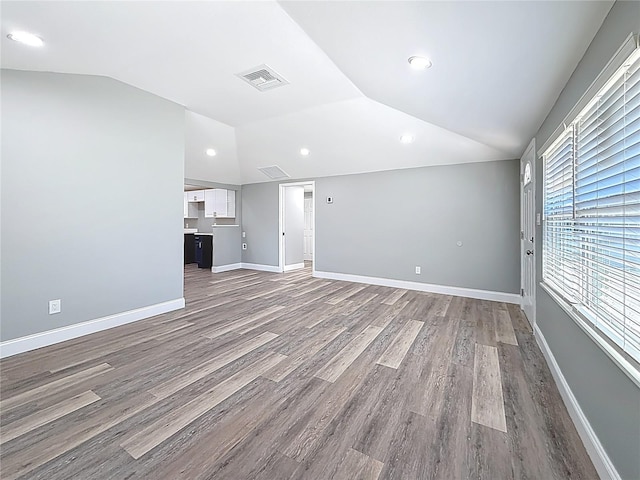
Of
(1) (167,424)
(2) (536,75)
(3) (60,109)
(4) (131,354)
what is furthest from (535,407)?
(3) (60,109)

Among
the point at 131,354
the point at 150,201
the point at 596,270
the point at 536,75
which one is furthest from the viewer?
the point at 150,201

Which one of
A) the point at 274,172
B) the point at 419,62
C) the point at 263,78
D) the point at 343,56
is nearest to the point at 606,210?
the point at 419,62

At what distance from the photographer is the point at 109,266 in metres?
3.23

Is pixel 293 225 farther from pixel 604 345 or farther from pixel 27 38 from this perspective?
pixel 604 345

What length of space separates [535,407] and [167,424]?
92.3 inches

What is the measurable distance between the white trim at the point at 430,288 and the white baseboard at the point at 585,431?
2233 mm

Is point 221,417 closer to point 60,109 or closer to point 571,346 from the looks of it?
point 571,346

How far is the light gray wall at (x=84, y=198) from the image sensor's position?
8.56ft

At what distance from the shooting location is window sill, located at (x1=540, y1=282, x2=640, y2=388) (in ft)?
3.70

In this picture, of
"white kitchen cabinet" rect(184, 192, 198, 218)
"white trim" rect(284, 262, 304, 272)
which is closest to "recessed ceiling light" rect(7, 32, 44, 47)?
"white trim" rect(284, 262, 304, 272)

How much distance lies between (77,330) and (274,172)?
4350 mm

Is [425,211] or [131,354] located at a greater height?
[425,211]

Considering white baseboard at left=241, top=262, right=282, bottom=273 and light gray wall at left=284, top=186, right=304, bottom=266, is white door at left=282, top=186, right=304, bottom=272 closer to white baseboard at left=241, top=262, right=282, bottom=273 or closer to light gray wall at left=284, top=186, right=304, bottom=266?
light gray wall at left=284, top=186, right=304, bottom=266

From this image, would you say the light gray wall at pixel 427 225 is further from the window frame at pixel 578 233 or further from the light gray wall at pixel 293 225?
the window frame at pixel 578 233
